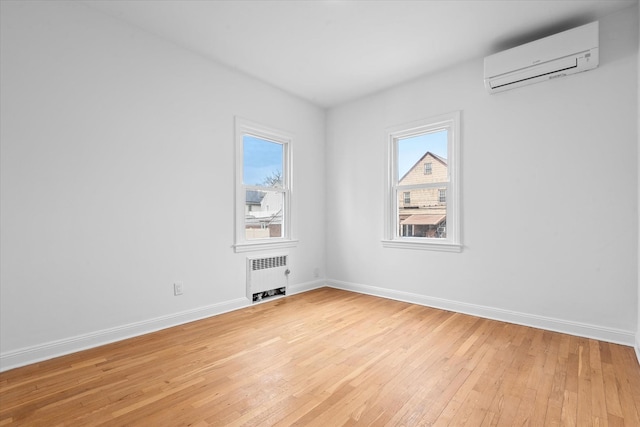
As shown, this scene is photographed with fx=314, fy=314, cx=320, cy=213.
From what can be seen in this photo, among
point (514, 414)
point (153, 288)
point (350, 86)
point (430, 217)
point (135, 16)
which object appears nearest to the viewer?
point (514, 414)

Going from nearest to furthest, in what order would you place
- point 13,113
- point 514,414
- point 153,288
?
1. point 514,414
2. point 13,113
3. point 153,288

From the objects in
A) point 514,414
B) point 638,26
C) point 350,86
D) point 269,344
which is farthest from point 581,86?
point 269,344

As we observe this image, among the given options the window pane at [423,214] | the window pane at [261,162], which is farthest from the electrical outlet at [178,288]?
the window pane at [423,214]

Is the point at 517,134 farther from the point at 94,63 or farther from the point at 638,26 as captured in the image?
the point at 94,63

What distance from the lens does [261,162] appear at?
4180 millimetres

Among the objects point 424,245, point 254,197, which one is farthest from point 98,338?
point 424,245

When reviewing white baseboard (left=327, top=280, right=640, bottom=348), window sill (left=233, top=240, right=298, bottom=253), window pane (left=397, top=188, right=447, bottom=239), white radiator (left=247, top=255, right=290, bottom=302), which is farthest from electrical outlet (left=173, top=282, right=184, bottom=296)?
window pane (left=397, top=188, right=447, bottom=239)

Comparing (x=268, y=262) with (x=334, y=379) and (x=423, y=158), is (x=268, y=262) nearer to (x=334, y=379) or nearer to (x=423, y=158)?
(x=334, y=379)

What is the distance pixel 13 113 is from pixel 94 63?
2.43 ft

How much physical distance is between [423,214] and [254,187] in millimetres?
2185

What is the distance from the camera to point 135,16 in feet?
9.16

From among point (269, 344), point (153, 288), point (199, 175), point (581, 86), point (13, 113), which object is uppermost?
point (581, 86)

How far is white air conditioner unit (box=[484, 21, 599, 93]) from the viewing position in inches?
106

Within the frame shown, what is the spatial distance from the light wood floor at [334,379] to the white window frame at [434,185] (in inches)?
40.8
